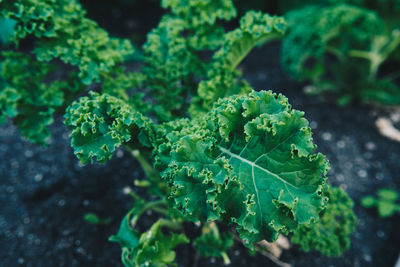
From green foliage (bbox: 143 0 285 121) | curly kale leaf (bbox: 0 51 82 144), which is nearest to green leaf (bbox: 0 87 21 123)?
curly kale leaf (bbox: 0 51 82 144)

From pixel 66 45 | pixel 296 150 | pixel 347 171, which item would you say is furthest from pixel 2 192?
pixel 347 171

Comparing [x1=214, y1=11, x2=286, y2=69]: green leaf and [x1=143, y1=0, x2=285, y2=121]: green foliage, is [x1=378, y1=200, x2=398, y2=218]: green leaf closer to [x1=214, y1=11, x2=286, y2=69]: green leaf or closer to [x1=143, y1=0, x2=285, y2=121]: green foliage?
[x1=143, y1=0, x2=285, y2=121]: green foliage

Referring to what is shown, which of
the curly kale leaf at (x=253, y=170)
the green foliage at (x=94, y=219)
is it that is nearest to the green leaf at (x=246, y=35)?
the curly kale leaf at (x=253, y=170)

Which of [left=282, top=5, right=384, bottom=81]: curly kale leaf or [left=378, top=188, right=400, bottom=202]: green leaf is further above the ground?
[left=282, top=5, right=384, bottom=81]: curly kale leaf

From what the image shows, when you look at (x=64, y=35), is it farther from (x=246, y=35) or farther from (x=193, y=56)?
(x=246, y=35)

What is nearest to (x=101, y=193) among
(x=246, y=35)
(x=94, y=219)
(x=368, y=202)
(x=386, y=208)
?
(x=94, y=219)

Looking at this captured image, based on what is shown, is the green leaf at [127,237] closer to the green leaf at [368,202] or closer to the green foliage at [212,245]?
the green foliage at [212,245]

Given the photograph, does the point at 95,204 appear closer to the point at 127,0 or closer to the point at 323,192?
the point at 323,192
